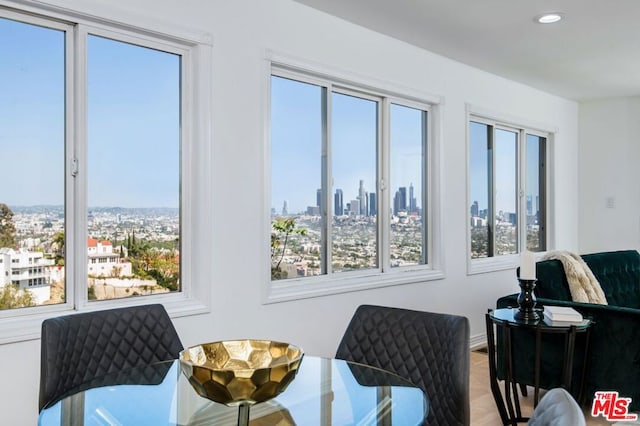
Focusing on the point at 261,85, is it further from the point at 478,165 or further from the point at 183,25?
the point at 478,165

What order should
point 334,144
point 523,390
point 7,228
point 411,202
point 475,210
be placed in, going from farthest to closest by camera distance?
point 475,210 < point 411,202 < point 334,144 < point 523,390 < point 7,228

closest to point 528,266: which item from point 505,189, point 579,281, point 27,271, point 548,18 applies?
point 579,281

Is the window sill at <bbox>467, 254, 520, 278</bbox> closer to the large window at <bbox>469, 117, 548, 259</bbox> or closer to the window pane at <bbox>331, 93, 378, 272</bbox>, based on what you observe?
the large window at <bbox>469, 117, 548, 259</bbox>

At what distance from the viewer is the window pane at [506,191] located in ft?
17.6

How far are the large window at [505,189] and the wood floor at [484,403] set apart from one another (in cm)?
128

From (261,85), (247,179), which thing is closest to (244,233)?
(247,179)

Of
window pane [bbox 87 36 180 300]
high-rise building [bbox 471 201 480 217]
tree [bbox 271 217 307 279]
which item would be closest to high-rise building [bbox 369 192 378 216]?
tree [bbox 271 217 307 279]

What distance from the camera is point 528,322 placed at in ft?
9.32

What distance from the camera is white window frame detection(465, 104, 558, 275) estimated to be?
4.79m

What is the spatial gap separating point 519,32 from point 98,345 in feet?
11.3

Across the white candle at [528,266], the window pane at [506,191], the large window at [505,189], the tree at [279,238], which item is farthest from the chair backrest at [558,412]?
the window pane at [506,191]

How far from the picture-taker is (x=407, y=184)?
4.38 meters

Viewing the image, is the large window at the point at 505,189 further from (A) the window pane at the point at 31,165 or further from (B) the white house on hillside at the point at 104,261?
(A) the window pane at the point at 31,165

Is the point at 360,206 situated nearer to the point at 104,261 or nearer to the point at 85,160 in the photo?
the point at 104,261
